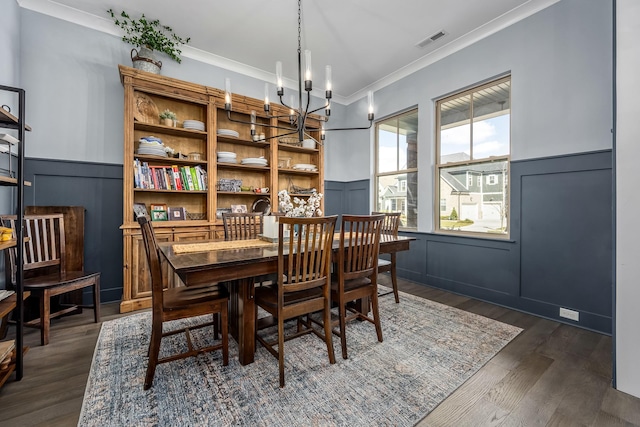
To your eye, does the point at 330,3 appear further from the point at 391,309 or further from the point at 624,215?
the point at 391,309

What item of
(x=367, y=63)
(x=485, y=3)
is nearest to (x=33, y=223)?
(x=367, y=63)

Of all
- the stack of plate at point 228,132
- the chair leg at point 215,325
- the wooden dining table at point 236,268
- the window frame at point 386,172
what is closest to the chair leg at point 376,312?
the wooden dining table at point 236,268

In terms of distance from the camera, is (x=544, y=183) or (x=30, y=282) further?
(x=544, y=183)

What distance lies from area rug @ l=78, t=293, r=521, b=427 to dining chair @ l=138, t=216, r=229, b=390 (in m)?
0.15

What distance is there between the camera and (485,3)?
271 centimetres

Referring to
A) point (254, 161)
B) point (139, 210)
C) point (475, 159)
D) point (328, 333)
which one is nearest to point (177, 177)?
point (139, 210)

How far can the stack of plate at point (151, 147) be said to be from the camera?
9.86 feet

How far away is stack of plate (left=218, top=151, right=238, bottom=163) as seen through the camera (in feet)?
11.5

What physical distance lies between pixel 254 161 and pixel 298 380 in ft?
8.98

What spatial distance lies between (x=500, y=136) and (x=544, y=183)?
2.37ft

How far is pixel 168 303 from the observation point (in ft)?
5.55

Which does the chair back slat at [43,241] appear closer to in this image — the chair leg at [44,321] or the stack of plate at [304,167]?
the chair leg at [44,321]

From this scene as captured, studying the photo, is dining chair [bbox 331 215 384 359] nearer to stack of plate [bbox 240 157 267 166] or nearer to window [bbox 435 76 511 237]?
window [bbox 435 76 511 237]

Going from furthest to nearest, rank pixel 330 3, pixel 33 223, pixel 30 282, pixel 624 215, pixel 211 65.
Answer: pixel 211 65, pixel 330 3, pixel 33 223, pixel 30 282, pixel 624 215
